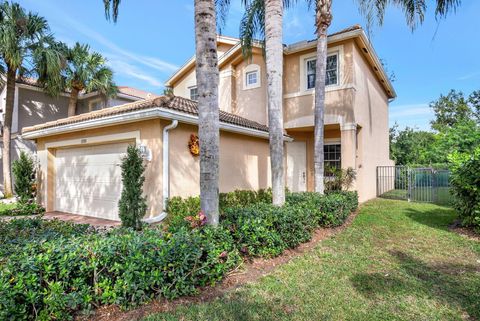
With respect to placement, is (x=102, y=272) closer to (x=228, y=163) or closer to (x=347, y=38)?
(x=228, y=163)

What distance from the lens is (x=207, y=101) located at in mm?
4973

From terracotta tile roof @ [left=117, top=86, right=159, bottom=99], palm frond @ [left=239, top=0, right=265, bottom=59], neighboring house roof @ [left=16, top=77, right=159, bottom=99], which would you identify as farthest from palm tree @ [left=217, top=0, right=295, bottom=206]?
terracotta tile roof @ [left=117, top=86, right=159, bottom=99]

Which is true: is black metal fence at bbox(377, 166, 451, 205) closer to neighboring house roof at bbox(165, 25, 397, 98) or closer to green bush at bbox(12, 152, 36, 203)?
neighboring house roof at bbox(165, 25, 397, 98)

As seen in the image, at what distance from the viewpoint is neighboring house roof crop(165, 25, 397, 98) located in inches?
449

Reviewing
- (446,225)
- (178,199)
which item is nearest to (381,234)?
(446,225)

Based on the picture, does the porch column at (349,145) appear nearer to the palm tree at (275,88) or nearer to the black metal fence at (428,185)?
the black metal fence at (428,185)

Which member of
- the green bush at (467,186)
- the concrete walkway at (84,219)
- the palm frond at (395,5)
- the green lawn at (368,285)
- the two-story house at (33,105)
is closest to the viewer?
the green lawn at (368,285)

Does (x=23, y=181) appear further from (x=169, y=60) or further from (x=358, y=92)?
(x=358, y=92)

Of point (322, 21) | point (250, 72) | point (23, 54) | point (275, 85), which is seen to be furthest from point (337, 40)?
point (23, 54)

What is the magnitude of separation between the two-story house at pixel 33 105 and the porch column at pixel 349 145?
13.6 m

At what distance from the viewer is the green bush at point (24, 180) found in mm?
11992

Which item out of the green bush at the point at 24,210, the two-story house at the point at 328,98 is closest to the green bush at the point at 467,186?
the two-story house at the point at 328,98

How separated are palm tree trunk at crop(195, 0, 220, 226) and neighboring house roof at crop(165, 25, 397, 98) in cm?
851

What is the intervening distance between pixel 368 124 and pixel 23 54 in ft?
62.2
